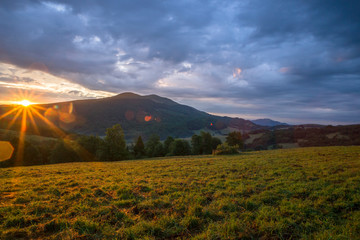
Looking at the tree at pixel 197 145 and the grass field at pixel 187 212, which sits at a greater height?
the grass field at pixel 187 212

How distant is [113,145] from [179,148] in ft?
75.6

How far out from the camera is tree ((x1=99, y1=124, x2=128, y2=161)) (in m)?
42.8

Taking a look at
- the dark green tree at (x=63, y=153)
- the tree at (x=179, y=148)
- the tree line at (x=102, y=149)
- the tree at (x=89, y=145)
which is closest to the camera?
the tree line at (x=102, y=149)

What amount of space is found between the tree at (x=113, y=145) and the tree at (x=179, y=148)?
18.3 meters

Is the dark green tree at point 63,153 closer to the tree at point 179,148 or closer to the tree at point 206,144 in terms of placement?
the tree at point 179,148

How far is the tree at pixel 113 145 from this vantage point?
42844mm

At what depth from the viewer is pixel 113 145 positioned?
4316 centimetres

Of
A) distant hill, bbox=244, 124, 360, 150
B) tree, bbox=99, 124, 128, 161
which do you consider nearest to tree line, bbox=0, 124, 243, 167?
tree, bbox=99, 124, 128, 161

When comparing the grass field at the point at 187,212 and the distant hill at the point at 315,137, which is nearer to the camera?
the grass field at the point at 187,212

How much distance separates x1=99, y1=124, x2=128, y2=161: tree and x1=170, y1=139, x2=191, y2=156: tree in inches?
719

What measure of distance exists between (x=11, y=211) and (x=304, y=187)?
13.4m

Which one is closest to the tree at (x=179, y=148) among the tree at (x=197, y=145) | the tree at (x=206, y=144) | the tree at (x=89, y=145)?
the tree at (x=197, y=145)

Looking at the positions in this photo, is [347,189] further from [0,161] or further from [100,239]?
[0,161]

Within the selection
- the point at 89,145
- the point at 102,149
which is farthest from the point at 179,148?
the point at 89,145
